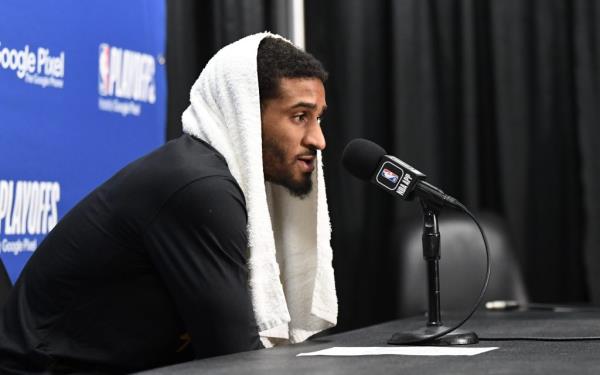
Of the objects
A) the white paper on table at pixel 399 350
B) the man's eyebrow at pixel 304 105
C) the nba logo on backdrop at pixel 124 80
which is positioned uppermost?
the nba logo on backdrop at pixel 124 80

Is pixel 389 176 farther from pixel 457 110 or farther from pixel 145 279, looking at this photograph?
pixel 457 110

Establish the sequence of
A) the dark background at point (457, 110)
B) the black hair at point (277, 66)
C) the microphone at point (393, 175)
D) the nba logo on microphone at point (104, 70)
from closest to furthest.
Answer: the microphone at point (393, 175) → the black hair at point (277, 66) → the nba logo on microphone at point (104, 70) → the dark background at point (457, 110)

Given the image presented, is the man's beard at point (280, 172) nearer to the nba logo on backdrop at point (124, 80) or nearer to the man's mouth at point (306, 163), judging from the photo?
the man's mouth at point (306, 163)

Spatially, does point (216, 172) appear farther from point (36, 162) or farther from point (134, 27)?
point (134, 27)

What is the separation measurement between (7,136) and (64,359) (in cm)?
85

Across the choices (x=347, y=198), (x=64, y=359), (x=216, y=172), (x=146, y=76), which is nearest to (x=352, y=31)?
(x=347, y=198)

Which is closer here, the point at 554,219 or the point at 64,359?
the point at 64,359

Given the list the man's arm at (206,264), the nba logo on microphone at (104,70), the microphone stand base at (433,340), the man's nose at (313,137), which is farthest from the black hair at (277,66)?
the nba logo on microphone at (104,70)

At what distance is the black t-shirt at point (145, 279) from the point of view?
1.91m

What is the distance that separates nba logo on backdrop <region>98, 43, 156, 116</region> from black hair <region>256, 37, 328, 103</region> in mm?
837

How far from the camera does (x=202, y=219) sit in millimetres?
1924

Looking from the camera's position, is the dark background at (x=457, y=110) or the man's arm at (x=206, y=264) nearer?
the man's arm at (x=206, y=264)

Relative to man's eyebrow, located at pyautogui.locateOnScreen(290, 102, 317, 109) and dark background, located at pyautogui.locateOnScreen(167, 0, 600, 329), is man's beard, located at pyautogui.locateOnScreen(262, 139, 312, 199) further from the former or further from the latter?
dark background, located at pyautogui.locateOnScreen(167, 0, 600, 329)

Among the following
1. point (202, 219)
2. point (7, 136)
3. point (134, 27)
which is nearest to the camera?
point (202, 219)
